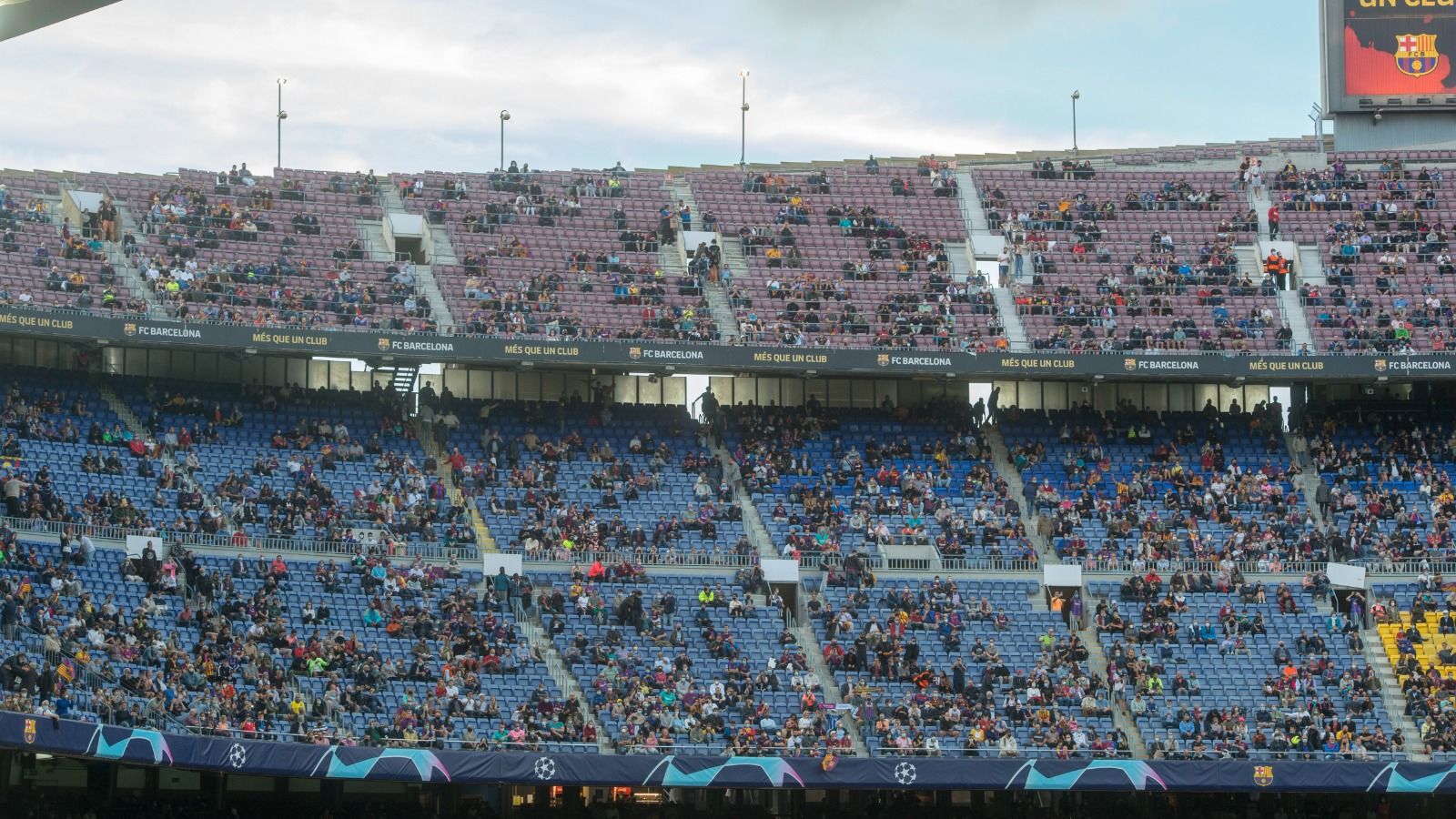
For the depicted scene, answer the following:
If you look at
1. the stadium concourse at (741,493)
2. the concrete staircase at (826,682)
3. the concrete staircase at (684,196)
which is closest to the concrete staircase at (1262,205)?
the stadium concourse at (741,493)

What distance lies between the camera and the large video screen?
6203 centimetres

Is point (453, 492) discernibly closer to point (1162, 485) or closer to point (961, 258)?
point (961, 258)

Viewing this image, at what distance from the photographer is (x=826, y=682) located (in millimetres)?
42875

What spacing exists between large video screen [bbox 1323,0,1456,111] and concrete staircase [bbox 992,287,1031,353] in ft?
51.6

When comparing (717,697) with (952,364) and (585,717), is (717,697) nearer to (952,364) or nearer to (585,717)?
(585,717)

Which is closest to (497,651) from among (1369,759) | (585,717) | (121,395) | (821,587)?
(585,717)

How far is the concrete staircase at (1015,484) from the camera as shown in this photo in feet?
161

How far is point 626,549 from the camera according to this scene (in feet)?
154

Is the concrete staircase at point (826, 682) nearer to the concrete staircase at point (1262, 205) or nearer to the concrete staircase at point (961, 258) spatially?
the concrete staircase at point (961, 258)

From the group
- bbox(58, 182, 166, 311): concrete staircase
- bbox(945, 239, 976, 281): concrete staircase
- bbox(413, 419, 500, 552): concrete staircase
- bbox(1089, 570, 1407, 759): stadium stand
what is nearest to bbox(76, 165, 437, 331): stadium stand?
bbox(58, 182, 166, 311): concrete staircase

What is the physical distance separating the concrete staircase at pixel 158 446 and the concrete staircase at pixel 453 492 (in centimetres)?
613

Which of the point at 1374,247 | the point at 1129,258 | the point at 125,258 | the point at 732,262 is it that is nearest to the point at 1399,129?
the point at 1374,247

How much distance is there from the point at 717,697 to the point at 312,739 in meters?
9.07

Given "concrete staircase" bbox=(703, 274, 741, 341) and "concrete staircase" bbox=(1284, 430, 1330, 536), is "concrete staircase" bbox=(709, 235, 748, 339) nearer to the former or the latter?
"concrete staircase" bbox=(703, 274, 741, 341)
